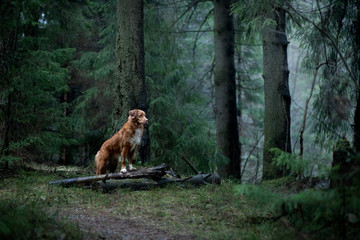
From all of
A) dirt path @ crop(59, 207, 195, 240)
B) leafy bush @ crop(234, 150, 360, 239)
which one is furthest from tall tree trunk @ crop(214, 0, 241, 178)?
leafy bush @ crop(234, 150, 360, 239)

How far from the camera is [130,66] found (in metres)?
9.50

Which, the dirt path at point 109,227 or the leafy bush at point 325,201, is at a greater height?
the leafy bush at point 325,201

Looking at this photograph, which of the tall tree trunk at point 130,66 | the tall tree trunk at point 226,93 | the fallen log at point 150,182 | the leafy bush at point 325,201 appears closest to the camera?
the leafy bush at point 325,201

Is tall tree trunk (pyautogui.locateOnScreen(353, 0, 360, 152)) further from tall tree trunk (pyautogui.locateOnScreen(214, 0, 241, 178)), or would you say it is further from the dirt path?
tall tree trunk (pyautogui.locateOnScreen(214, 0, 241, 178))

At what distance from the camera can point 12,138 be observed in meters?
9.11

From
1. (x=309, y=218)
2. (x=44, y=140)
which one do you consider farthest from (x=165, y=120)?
(x=309, y=218)

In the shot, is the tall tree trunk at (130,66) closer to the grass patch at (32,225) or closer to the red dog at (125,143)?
the red dog at (125,143)

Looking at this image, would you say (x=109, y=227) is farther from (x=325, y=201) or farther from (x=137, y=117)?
(x=325, y=201)

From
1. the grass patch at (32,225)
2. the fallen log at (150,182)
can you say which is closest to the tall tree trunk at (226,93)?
the fallen log at (150,182)

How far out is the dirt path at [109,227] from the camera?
490cm

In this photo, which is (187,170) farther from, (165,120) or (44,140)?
(44,140)

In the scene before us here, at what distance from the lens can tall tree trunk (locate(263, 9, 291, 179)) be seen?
9.66 m

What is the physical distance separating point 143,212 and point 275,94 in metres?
5.60

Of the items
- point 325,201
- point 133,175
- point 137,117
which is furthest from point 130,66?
point 325,201
